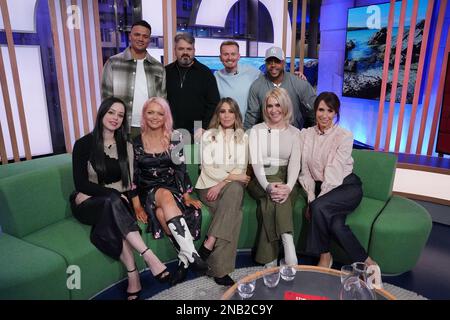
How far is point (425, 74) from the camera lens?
3.72 meters

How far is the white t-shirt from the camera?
2.89m

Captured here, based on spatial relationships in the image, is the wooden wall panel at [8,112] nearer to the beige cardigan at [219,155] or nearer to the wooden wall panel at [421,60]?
the beige cardigan at [219,155]

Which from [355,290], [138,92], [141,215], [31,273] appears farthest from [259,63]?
[31,273]

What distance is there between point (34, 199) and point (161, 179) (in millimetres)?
826

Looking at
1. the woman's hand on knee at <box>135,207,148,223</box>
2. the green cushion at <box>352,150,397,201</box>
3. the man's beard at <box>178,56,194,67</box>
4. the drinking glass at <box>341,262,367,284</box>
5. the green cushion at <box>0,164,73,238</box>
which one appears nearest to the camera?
the drinking glass at <box>341,262,367,284</box>

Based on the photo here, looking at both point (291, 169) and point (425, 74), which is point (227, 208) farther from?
point (425, 74)

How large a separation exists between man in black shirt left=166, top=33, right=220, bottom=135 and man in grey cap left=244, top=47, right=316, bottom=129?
1.05 feet

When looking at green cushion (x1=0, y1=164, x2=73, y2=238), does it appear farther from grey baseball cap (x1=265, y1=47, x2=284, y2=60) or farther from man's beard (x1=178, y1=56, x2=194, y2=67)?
grey baseball cap (x1=265, y1=47, x2=284, y2=60)

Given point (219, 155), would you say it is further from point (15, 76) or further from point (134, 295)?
point (15, 76)

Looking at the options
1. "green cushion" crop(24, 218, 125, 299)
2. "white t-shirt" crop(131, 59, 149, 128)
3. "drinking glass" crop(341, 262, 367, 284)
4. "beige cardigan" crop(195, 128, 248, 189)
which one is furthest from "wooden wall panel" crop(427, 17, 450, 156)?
"green cushion" crop(24, 218, 125, 299)

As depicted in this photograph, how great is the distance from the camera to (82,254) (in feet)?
6.73

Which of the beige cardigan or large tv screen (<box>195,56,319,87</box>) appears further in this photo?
large tv screen (<box>195,56,319,87</box>)
